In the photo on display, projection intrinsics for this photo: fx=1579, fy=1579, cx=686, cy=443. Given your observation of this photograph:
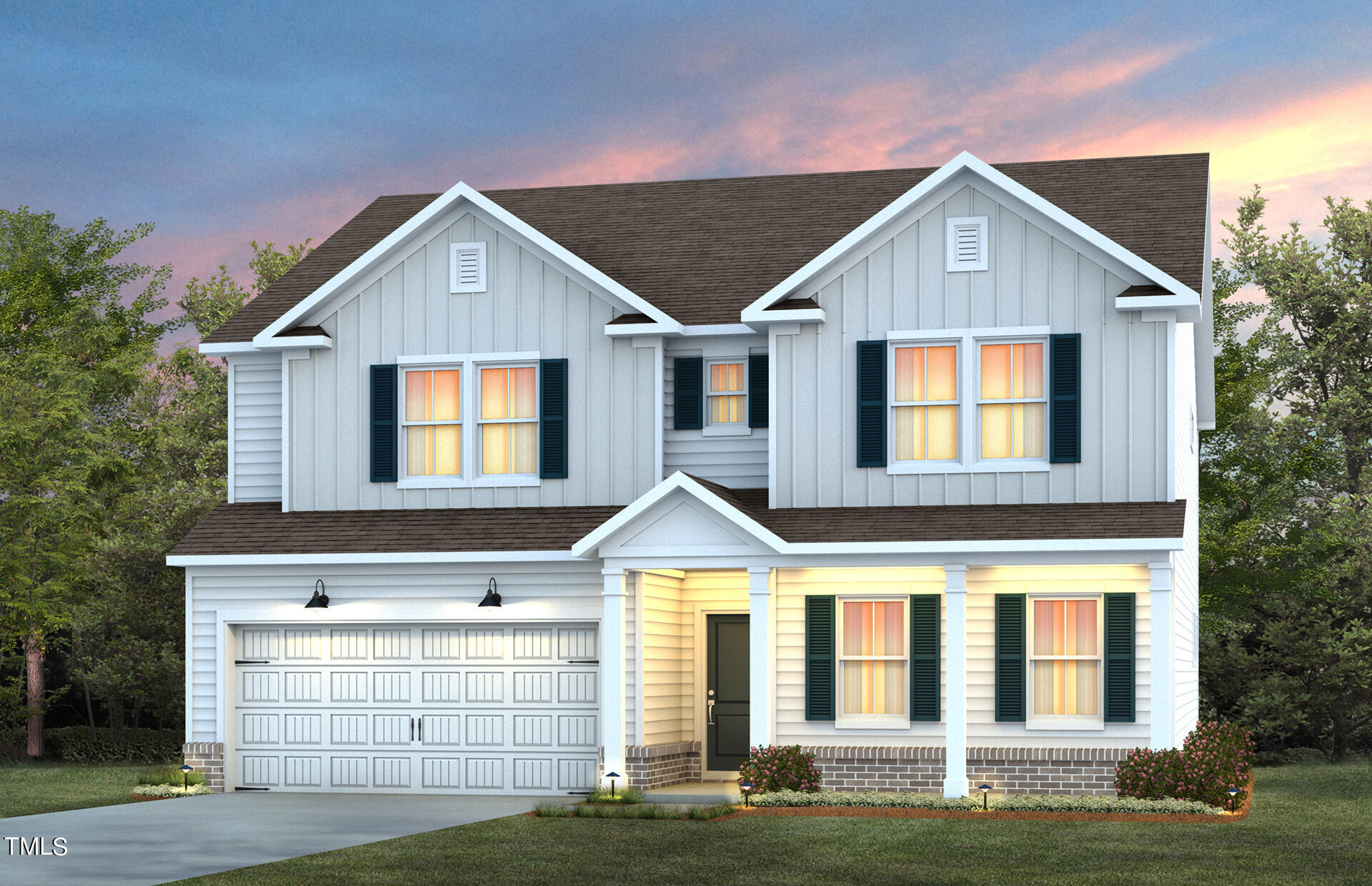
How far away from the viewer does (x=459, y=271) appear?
68.9 ft

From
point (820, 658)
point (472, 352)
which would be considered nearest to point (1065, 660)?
point (820, 658)

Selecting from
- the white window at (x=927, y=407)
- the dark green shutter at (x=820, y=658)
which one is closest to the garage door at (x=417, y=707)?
the dark green shutter at (x=820, y=658)

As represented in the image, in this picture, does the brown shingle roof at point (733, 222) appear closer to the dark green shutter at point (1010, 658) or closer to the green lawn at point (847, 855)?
the dark green shutter at point (1010, 658)

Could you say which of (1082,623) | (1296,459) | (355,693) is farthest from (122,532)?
(1296,459)

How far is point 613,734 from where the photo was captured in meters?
18.6

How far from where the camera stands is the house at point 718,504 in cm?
1816

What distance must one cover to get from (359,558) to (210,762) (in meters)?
3.45

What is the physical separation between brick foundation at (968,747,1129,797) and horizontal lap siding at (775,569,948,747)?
2.56 feet

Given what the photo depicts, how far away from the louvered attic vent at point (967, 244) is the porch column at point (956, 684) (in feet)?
12.7

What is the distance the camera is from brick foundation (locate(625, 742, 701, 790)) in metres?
18.7

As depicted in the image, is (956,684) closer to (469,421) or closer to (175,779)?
(469,421)

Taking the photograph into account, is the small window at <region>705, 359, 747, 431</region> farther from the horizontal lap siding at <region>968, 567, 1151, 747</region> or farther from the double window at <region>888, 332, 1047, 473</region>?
the horizontal lap siding at <region>968, 567, 1151, 747</region>

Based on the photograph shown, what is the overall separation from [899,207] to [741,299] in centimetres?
274

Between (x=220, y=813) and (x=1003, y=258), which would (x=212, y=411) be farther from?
(x=1003, y=258)
